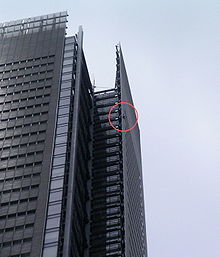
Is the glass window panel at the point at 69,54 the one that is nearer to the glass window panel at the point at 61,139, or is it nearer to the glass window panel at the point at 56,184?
the glass window panel at the point at 61,139

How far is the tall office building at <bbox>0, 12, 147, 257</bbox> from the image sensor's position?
111 metres

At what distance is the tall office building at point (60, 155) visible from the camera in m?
111

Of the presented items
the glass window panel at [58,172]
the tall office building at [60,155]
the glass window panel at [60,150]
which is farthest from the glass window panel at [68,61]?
the glass window panel at [58,172]

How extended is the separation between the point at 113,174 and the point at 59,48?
34.1 meters

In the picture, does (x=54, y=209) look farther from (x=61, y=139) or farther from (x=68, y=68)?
(x=68, y=68)

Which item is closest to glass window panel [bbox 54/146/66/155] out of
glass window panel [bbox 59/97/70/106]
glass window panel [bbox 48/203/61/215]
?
glass window panel [bbox 48/203/61/215]

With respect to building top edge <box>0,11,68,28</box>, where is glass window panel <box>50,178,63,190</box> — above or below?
below

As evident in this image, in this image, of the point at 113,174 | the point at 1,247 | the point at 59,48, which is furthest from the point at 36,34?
the point at 1,247

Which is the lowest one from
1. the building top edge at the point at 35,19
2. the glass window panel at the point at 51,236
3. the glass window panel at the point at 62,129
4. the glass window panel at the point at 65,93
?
the glass window panel at the point at 51,236

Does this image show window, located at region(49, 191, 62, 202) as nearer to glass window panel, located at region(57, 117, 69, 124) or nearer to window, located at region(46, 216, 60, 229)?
window, located at region(46, 216, 60, 229)

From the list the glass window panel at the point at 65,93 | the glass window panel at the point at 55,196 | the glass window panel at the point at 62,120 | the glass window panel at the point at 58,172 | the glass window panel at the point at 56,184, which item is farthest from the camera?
the glass window panel at the point at 65,93

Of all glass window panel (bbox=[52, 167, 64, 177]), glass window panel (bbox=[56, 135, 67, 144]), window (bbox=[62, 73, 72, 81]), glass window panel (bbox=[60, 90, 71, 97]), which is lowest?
glass window panel (bbox=[52, 167, 64, 177])

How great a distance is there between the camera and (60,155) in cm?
12131

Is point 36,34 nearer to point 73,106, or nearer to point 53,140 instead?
point 73,106
